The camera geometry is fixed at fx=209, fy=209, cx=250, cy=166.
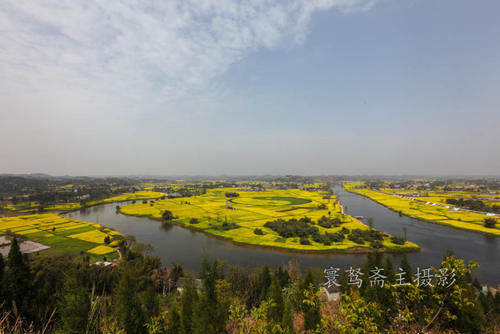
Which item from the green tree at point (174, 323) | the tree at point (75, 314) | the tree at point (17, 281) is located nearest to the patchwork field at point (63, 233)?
the tree at point (17, 281)

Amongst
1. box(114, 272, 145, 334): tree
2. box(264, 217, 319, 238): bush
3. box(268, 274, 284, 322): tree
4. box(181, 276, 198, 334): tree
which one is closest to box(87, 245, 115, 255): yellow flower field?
box(181, 276, 198, 334): tree

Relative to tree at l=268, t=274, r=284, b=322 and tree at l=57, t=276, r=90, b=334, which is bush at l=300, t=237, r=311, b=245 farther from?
tree at l=57, t=276, r=90, b=334

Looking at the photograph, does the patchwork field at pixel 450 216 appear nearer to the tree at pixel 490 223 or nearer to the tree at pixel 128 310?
the tree at pixel 490 223

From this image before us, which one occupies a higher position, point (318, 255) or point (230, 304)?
point (230, 304)

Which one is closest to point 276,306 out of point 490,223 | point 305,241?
point 305,241

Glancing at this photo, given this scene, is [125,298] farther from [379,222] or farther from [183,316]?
[379,222]

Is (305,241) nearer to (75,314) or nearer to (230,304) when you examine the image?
(230,304)
